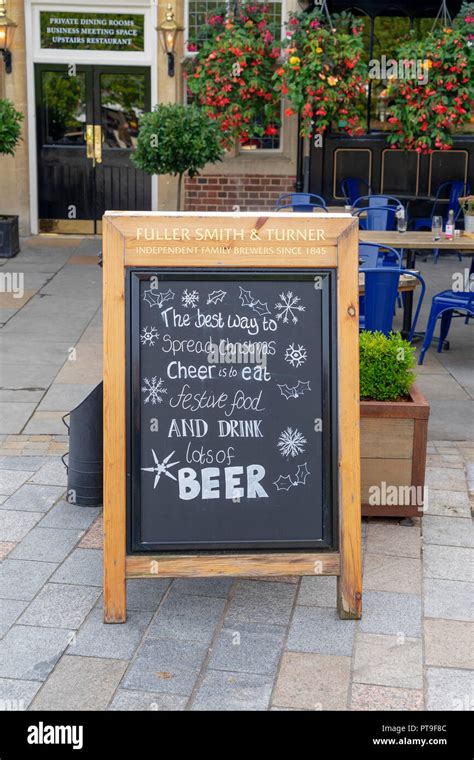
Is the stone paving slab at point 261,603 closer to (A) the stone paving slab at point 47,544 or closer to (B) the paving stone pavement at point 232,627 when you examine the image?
(B) the paving stone pavement at point 232,627

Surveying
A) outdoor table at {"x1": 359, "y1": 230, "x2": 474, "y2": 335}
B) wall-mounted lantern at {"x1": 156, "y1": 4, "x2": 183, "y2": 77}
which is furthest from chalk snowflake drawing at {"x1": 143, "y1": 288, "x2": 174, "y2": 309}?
wall-mounted lantern at {"x1": 156, "y1": 4, "x2": 183, "y2": 77}

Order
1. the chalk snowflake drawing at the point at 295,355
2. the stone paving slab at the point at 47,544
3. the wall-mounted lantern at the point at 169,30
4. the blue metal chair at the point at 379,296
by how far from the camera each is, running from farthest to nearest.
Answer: the wall-mounted lantern at the point at 169,30
the blue metal chair at the point at 379,296
the stone paving slab at the point at 47,544
the chalk snowflake drawing at the point at 295,355

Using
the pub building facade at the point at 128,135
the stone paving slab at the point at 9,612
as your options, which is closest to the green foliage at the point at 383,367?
the stone paving slab at the point at 9,612

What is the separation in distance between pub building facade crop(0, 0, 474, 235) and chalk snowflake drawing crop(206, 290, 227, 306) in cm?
984

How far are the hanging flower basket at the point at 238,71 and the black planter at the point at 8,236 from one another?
2708 mm

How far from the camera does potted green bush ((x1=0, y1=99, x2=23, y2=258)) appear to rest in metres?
11.8

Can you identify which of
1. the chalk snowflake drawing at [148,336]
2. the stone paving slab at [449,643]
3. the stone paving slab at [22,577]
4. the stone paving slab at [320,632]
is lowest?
the stone paving slab at [320,632]

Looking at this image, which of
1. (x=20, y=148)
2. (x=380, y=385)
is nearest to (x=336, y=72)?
(x=20, y=148)

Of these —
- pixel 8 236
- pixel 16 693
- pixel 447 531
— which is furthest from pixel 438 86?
pixel 16 693

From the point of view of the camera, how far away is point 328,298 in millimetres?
4242

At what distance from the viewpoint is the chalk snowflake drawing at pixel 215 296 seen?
13.9 ft

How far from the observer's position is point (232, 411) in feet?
14.1

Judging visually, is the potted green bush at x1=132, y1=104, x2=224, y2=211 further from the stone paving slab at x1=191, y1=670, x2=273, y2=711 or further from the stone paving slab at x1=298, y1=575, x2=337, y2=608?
the stone paving slab at x1=191, y1=670, x2=273, y2=711

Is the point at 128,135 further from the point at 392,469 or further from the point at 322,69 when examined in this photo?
the point at 392,469
